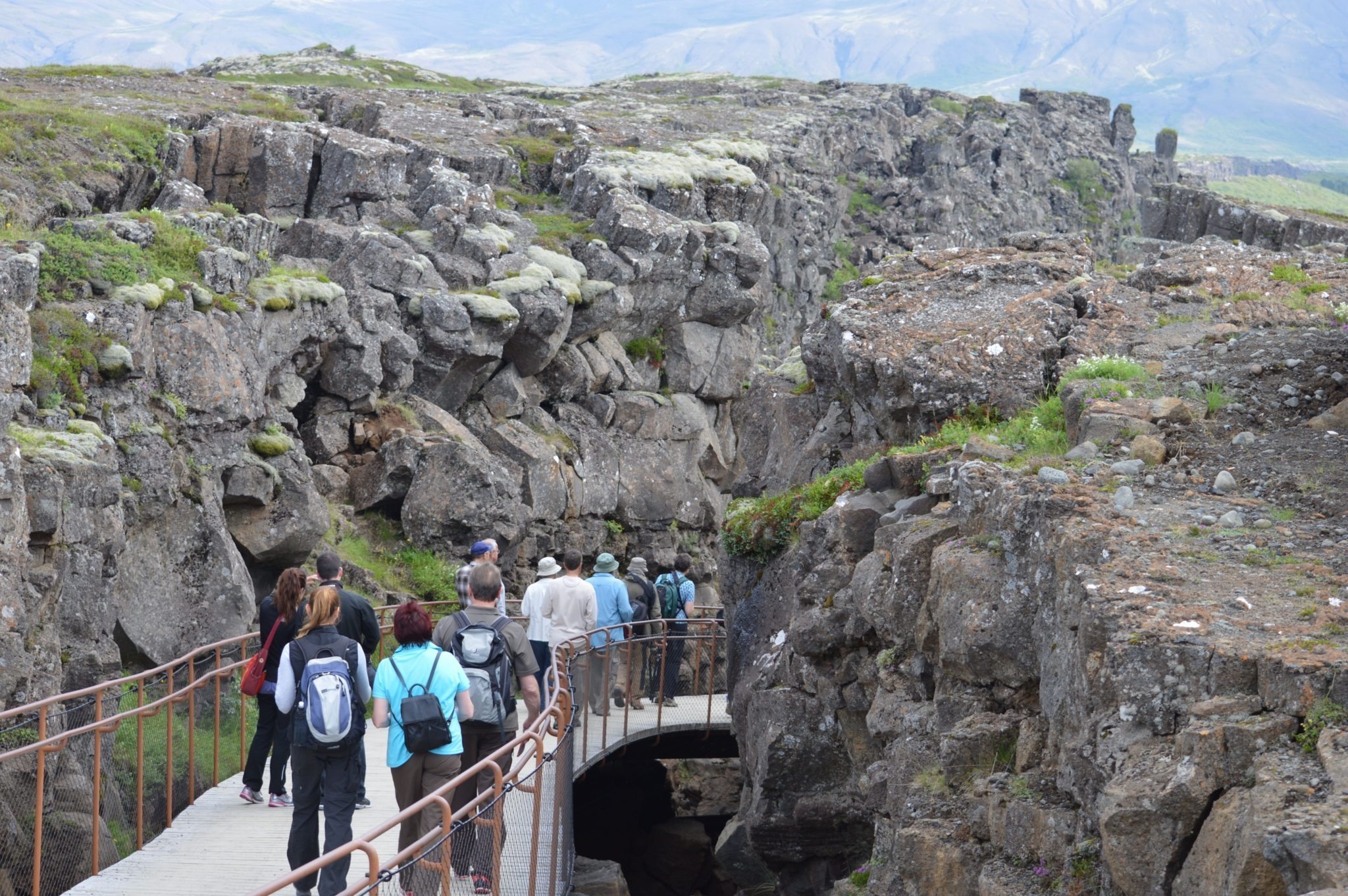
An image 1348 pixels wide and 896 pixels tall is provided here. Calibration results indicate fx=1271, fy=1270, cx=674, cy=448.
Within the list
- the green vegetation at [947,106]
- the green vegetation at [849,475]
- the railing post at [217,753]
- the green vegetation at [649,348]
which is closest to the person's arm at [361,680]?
the railing post at [217,753]

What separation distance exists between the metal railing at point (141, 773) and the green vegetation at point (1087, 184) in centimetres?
6321

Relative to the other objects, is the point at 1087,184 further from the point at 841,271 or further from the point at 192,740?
the point at 192,740

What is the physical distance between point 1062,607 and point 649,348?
28241 millimetres

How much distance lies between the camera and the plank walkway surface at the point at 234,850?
952 cm

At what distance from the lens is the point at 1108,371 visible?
13078 mm

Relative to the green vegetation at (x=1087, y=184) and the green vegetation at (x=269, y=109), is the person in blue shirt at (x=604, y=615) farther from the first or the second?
the green vegetation at (x=1087, y=184)

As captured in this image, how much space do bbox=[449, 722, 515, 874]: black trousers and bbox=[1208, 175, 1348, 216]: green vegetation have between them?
11634 centimetres

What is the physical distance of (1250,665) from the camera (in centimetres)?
705

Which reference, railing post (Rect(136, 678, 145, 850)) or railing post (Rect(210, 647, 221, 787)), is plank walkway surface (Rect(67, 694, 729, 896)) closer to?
railing post (Rect(210, 647, 221, 787))

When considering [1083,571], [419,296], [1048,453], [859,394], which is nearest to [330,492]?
[419,296]

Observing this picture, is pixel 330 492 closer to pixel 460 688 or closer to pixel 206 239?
pixel 206 239

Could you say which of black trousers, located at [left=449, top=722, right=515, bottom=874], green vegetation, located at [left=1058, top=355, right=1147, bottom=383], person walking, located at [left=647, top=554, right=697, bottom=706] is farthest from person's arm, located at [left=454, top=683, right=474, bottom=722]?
person walking, located at [left=647, top=554, right=697, bottom=706]

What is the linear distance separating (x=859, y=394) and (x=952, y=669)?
6.88 m

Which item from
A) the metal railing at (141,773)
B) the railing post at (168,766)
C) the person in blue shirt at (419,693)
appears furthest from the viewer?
the railing post at (168,766)
